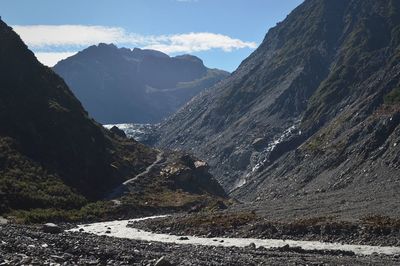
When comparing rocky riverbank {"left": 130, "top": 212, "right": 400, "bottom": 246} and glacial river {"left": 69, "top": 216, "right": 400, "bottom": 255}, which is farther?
rocky riverbank {"left": 130, "top": 212, "right": 400, "bottom": 246}

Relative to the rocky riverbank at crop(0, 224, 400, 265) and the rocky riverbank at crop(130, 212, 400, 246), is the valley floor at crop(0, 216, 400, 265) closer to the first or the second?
the rocky riverbank at crop(0, 224, 400, 265)

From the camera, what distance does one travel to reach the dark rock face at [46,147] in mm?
92812

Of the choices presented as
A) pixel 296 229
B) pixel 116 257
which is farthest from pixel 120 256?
pixel 296 229

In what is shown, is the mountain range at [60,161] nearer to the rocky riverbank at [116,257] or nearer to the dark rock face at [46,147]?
the dark rock face at [46,147]

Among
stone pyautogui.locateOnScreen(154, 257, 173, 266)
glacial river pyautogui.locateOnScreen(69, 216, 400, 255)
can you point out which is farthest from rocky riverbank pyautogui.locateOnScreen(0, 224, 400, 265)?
glacial river pyautogui.locateOnScreen(69, 216, 400, 255)

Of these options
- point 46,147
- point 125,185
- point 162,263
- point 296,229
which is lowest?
point 296,229

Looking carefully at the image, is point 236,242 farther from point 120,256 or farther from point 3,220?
point 3,220

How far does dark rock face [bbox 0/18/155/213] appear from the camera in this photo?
92812mm

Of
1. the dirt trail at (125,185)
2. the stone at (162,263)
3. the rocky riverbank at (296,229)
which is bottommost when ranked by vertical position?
the rocky riverbank at (296,229)

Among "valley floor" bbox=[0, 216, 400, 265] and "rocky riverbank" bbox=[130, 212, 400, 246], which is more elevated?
"valley floor" bbox=[0, 216, 400, 265]

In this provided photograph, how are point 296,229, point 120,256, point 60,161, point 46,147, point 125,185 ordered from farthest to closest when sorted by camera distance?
point 125,185, point 46,147, point 60,161, point 296,229, point 120,256

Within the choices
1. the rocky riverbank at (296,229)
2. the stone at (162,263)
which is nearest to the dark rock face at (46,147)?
the rocky riverbank at (296,229)

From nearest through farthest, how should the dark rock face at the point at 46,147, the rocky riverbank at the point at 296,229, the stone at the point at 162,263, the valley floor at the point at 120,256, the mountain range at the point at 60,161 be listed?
1. the stone at the point at 162,263
2. the valley floor at the point at 120,256
3. the rocky riverbank at the point at 296,229
4. the mountain range at the point at 60,161
5. the dark rock face at the point at 46,147

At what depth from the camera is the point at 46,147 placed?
4523 inches
